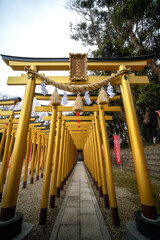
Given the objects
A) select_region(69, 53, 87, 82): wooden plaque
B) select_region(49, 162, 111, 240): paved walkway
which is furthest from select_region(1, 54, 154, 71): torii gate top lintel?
select_region(49, 162, 111, 240): paved walkway

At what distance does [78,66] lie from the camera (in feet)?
10.5

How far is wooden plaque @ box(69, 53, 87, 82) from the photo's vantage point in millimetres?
3132

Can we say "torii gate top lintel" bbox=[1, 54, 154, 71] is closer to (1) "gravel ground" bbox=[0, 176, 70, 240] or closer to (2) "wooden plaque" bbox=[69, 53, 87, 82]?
(2) "wooden plaque" bbox=[69, 53, 87, 82]

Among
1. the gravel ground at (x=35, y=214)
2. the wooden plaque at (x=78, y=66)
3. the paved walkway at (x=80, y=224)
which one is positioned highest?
the wooden plaque at (x=78, y=66)

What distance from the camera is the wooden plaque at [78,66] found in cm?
313

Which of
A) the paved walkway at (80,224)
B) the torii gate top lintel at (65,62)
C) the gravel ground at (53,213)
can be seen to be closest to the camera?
the paved walkway at (80,224)

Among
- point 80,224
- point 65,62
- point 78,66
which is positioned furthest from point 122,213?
point 65,62

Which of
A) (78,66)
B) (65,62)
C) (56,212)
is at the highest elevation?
(65,62)

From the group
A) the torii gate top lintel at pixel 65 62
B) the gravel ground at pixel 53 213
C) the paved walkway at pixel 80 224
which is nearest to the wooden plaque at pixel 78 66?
the torii gate top lintel at pixel 65 62

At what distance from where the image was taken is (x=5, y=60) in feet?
10.2

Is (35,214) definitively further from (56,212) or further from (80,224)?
(80,224)

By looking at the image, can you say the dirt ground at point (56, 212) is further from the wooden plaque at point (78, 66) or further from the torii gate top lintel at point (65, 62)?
the torii gate top lintel at point (65, 62)

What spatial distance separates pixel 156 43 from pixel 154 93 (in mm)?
4501

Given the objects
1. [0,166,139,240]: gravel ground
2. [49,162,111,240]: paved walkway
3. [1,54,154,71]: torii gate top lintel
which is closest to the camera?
[49,162,111,240]: paved walkway
